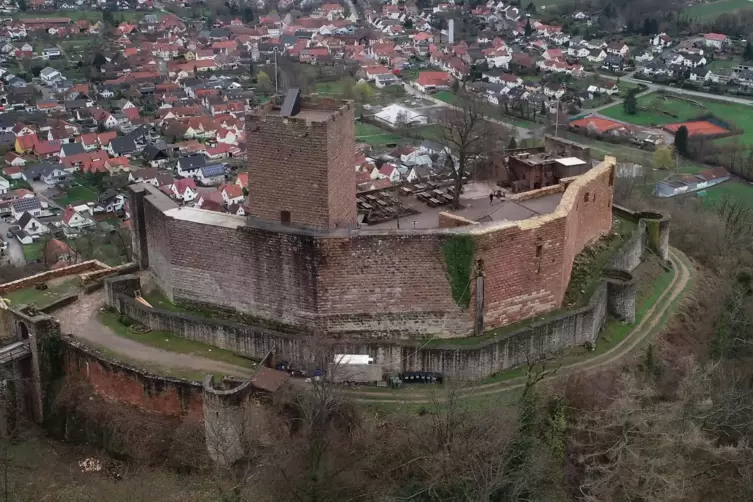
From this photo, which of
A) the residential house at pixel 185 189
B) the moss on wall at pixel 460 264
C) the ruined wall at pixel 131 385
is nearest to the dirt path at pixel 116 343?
the ruined wall at pixel 131 385

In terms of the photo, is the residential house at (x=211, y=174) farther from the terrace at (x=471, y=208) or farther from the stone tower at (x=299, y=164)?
the stone tower at (x=299, y=164)

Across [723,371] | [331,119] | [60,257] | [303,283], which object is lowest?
[60,257]

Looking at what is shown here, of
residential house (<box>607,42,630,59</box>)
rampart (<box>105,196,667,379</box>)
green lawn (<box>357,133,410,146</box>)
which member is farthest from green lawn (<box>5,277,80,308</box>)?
residential house (<box>607,42,630,59</box>)

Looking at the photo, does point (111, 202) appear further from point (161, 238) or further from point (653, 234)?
point (653, 234)

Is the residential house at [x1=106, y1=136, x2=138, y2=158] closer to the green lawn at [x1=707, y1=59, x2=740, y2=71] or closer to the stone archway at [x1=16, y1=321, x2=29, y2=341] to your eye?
the stone archway at [x1=16, y1=321, x2=29, y2=341]

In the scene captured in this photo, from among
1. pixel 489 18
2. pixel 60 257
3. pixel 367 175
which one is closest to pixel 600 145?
pixel 367 175

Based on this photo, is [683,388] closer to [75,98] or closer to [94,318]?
[94,318]

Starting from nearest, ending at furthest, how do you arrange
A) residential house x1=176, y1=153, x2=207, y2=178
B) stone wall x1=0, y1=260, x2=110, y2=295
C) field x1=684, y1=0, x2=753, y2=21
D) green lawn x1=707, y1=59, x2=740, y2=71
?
stone wall x1=0, y1=260, x2=110, y2=295 → residential house x1=176, y1=153, x2=207, y2=178 → green lawn x1=707, y1=59, x2=740, y2=71 → field x1=684, y1=0, x2=753, y2=21
